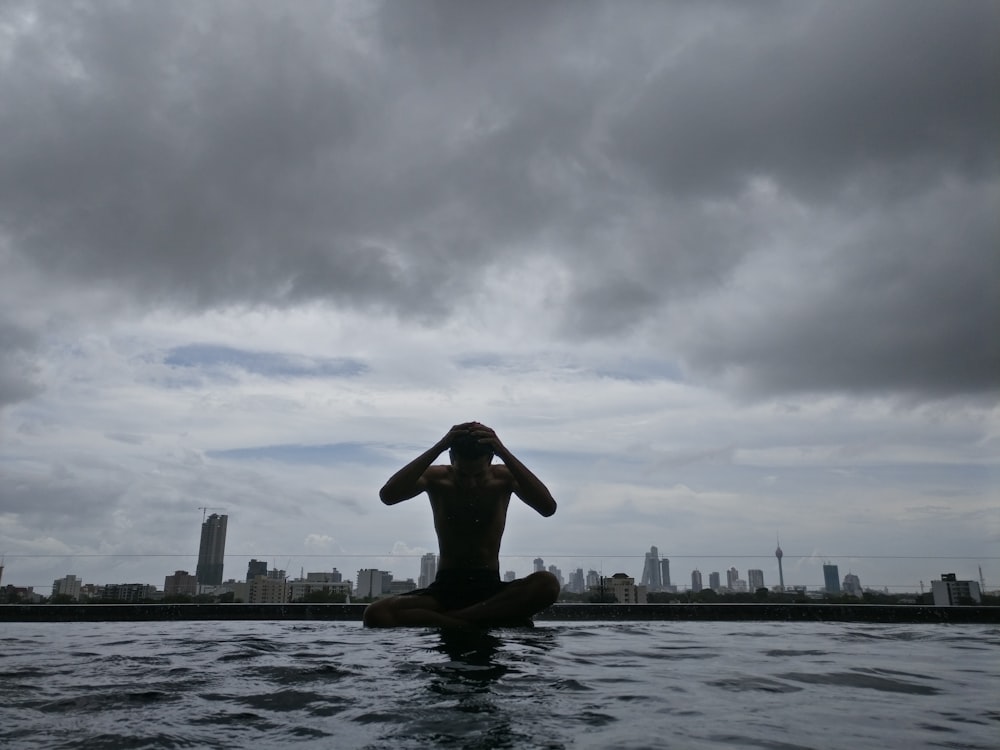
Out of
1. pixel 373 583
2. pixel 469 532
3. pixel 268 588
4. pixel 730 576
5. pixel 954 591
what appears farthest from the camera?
pixel 730 576

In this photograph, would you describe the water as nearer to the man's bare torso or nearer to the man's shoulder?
the man's bare torso

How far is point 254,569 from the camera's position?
931 inches

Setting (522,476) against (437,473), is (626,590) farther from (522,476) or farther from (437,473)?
(522,476)

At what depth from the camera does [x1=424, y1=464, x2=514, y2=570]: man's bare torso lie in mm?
5504

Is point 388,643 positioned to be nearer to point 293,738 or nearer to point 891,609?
point 293,738

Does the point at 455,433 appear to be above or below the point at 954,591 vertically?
above

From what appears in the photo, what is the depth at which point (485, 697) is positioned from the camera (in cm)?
239

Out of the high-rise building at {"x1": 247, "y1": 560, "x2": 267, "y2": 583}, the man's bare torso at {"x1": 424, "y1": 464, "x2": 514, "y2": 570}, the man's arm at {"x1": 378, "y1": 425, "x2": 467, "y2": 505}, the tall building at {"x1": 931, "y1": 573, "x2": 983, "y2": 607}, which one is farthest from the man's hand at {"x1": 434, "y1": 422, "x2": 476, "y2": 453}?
the high-rise building at {"x1": 247, "y1": 560, "x2": 267, "y2": 583}

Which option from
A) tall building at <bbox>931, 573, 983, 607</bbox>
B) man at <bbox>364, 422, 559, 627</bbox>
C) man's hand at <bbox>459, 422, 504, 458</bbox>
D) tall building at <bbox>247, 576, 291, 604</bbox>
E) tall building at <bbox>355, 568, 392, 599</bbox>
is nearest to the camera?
man at <bbox>364, 422, 559, 627</bbox>

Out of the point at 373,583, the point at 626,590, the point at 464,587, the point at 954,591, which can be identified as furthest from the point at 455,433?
the point at 373,583

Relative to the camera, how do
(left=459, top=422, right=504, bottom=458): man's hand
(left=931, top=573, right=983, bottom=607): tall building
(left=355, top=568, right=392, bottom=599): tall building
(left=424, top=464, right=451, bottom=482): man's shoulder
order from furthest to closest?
(left=355, top=568, right=392, bottom=599): tall building < (left=931, top=573, right=983, bottom=607): tall building < (left=424, top=464, right=451, bottom=482): man's shoulder < (left=459, top=422, right=504, bottom=458): man's hand

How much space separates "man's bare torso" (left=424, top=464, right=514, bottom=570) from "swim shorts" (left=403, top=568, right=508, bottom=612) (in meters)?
0.11

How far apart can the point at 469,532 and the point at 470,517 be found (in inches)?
5.3

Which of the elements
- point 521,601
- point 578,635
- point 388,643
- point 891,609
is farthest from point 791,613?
point 388,643
